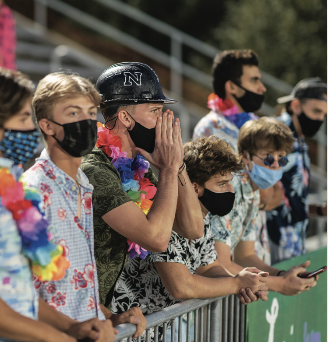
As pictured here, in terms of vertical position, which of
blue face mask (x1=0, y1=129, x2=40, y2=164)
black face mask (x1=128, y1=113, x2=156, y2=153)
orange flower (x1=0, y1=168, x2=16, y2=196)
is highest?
black face mask (x1=128, y1=113, x2=156, y2=153)

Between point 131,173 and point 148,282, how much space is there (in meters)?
0.57

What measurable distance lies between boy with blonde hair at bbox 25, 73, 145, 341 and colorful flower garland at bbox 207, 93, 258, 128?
259 centimetres

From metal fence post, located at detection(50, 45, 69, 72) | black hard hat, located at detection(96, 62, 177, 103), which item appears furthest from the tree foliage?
black hard hat, located at detection(96, 62, 177, 103)

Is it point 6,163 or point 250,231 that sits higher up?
point 6,163

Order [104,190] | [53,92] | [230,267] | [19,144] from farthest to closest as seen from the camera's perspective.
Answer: [230,267] → [104,190] → [53,92] → [19,144]

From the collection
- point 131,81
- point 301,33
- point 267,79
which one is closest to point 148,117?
point 131,81

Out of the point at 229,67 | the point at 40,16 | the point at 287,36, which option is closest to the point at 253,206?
the point at 229,67

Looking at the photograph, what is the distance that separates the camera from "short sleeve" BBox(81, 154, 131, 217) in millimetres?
2383

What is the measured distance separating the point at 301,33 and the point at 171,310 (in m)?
12.8

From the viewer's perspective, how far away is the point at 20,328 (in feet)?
5.81

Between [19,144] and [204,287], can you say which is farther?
[204,287]

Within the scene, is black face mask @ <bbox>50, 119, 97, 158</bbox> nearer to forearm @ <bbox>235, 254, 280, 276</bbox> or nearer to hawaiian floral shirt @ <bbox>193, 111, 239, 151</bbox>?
forearm @ <bbox>235, 254, 280, 276</bbox>

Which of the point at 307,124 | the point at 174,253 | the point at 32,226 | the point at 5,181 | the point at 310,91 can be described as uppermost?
the point at 310,91

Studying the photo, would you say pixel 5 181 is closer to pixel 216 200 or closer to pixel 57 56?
pixel 216 200
